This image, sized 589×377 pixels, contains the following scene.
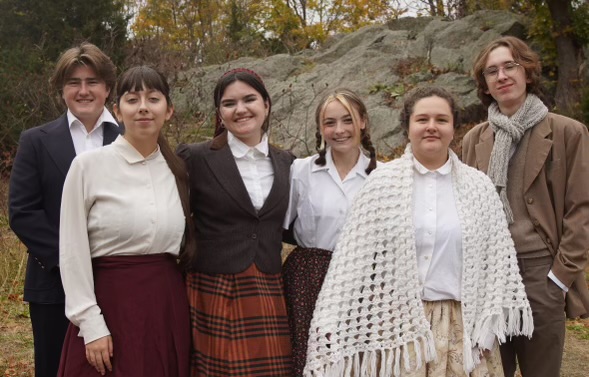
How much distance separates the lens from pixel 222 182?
2.91m

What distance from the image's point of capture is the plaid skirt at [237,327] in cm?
278

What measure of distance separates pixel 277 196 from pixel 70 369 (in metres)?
1.13

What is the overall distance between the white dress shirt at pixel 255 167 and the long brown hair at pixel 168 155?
0.92 feet

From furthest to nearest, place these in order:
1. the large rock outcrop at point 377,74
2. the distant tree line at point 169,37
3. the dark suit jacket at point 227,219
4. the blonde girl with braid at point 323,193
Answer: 1. the distant tree line at point 169,37
2. the large rock outcrop at point 377,74
3. the blonde girl with braid at point 323,193
4. the dark suit jacket at point 227,219

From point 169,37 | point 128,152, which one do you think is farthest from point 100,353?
point 169,37

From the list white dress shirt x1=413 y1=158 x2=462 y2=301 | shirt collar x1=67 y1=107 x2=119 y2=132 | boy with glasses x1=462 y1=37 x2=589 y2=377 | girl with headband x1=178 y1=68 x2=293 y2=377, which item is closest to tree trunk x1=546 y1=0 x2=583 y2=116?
boy with glasses x1=462 y1=37 x2=589 y2=377

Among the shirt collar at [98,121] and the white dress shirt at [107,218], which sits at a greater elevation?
the shirt collar at [98,121]

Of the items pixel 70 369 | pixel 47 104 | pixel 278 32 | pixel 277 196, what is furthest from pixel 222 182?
pixel 278 32

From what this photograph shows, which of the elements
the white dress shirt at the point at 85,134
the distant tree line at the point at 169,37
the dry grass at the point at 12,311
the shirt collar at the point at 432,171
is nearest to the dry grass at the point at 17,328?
the dry grass at the point at 12,311

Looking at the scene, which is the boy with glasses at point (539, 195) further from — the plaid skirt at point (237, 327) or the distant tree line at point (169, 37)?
the distant tree line at point (169, 37)

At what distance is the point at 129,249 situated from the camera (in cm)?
265

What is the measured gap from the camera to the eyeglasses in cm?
321

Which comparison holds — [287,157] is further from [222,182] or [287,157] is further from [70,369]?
[70,369]

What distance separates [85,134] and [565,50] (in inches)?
411
